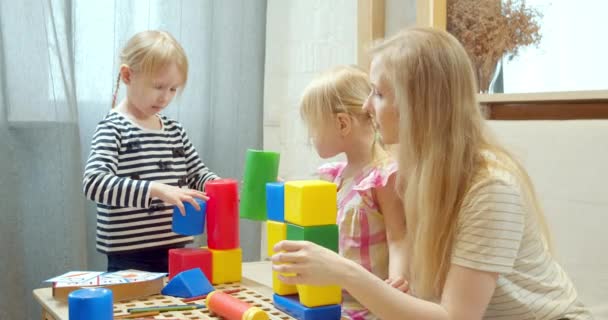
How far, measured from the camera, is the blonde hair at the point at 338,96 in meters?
1.36

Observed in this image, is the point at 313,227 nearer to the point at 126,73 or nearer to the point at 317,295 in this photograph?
the point at 317,295

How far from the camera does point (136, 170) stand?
1.69 m

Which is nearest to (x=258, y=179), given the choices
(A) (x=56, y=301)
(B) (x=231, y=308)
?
(B) (x=231, y=308)

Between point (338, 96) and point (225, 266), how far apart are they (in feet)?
1.40

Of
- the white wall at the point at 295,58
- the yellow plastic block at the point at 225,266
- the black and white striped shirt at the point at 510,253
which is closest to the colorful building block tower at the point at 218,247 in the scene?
the yellow plastic block at the point at 225,266

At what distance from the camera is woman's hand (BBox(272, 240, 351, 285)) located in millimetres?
974

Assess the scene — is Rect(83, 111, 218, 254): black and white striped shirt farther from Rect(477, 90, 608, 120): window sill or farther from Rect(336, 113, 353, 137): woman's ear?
Rect(477, 90, 608, 120): window sill

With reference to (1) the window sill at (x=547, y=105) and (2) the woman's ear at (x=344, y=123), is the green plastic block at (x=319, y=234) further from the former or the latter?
(1) the window sill at (x=547, y=105)

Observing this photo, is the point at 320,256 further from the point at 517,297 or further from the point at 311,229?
the point at 517,297

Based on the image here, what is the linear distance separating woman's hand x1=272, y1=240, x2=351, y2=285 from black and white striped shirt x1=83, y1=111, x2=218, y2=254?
2.29 ft

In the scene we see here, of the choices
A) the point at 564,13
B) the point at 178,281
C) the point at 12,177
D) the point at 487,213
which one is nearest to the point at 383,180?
the point at 487,213

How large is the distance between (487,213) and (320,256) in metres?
0.26

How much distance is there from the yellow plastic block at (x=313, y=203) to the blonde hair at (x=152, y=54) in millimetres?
736

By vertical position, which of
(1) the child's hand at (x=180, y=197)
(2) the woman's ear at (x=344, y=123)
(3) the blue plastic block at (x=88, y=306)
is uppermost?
(2) the woman's ear at (x=344, y=123)
